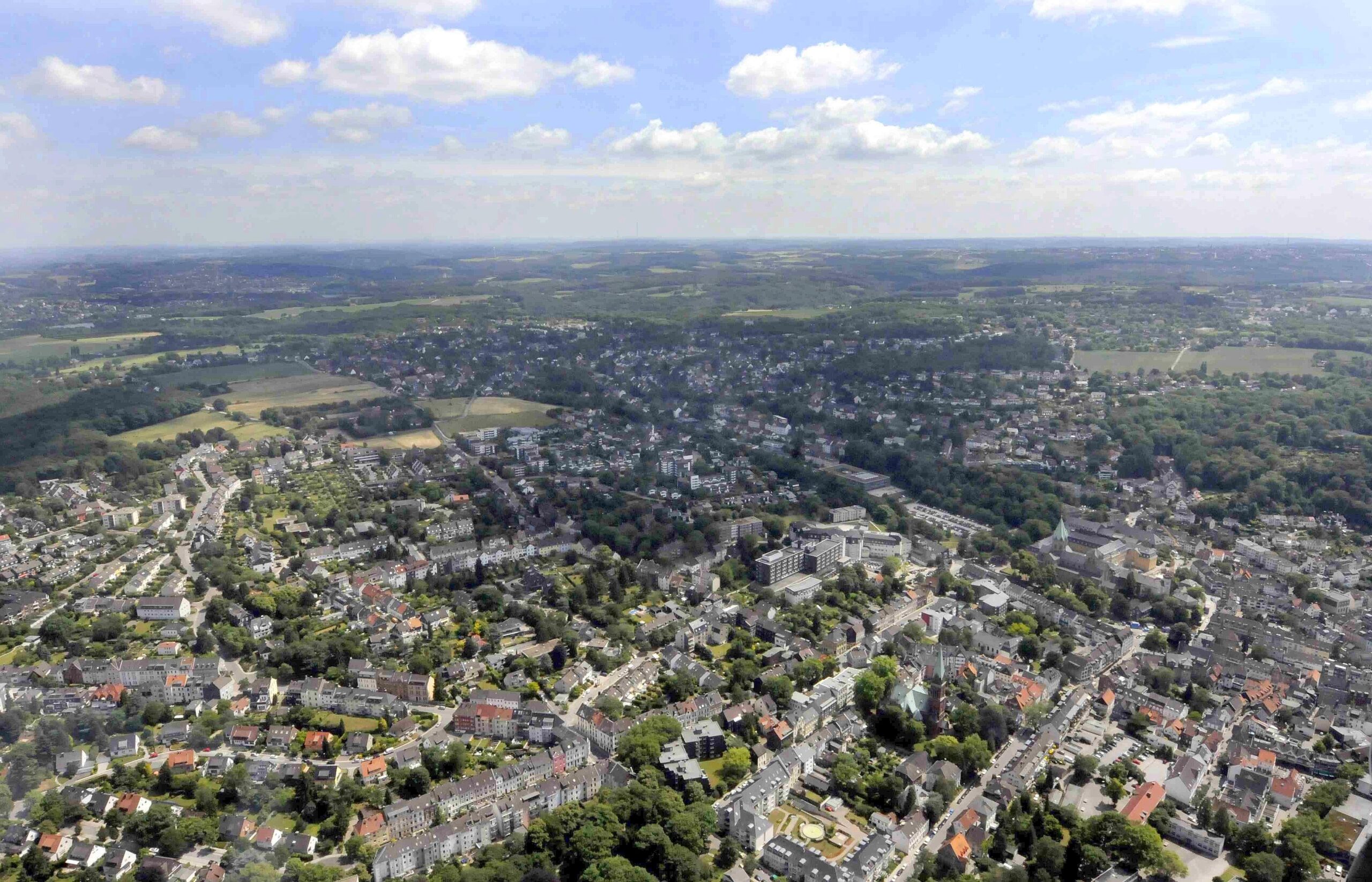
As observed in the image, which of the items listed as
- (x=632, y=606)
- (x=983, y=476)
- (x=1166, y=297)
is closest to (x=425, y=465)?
(x=632, y=606)

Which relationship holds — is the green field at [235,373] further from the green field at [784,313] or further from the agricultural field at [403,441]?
the green field at [784,313]

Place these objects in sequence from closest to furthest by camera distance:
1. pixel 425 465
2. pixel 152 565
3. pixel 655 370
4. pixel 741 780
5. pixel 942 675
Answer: pixel 741 780 < pixel 942 675 < pixel 152 565 < pixel 425 465 < pixel 655 370

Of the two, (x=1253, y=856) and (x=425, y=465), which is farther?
(x=425, y=465)

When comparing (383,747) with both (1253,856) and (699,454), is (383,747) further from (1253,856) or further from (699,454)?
(699,454)

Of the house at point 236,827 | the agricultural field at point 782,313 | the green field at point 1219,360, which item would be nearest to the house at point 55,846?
the house at point 236,827

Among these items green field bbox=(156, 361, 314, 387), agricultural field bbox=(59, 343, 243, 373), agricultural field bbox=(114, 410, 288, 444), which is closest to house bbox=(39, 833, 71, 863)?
agricultural field bbox=(114, 410, 288, 444)

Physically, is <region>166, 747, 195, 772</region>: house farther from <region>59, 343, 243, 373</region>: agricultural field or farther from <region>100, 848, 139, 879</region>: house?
<region>59, 343, 243, 373</region>: agricultural field
